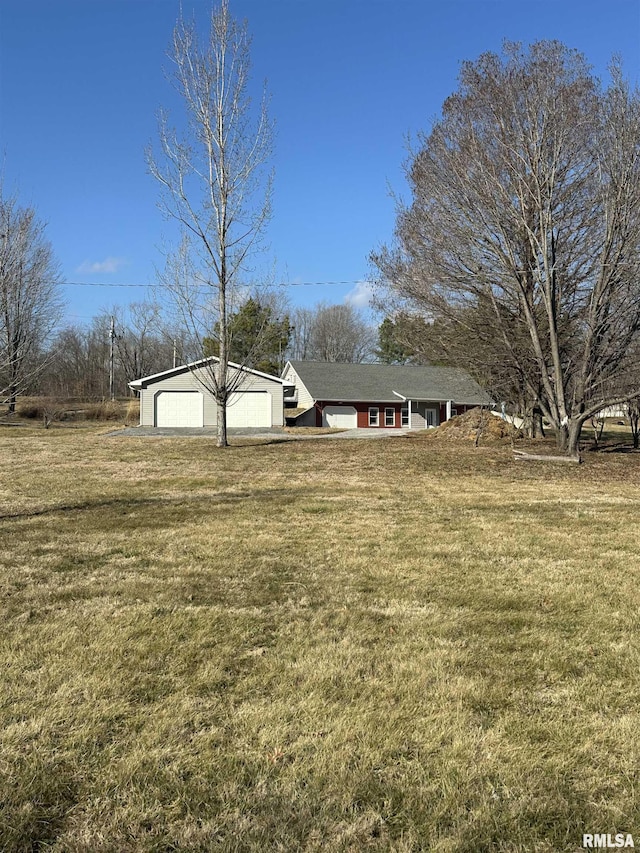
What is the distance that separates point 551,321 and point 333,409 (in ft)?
67.4

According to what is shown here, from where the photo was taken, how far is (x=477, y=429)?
2008 cm

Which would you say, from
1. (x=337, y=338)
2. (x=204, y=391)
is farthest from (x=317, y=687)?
(x=337, y=338)

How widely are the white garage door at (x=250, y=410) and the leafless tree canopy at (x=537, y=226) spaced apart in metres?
13.7

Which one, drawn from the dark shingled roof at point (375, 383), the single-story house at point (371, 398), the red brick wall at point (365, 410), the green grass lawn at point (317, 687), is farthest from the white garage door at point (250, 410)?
the green grass lawn at point (317, 687)

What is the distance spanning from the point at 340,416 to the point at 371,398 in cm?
205

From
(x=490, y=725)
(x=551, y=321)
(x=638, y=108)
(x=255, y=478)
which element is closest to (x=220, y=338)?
(x=255, y=478)

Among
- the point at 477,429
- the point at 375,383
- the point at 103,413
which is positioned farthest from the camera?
the point at 375,383

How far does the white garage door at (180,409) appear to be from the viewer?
27.7m

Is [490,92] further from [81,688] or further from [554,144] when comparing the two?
[81,688]

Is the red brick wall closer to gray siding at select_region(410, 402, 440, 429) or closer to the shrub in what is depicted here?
gray siding at select_region(410, 402, 440, 429)

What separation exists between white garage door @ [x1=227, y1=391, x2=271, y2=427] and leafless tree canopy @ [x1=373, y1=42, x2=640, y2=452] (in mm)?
13676

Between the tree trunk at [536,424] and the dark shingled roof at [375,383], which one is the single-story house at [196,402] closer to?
the dark shingled roof at [375,383]

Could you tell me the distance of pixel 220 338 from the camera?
1731 centimetres

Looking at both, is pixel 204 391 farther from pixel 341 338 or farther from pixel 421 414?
pixel 341 338
